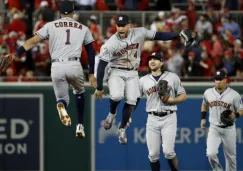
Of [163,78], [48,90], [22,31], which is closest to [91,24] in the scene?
[22,31]

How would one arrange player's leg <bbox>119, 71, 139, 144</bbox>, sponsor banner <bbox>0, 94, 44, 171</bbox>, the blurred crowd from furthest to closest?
the blurred crowd
sponsor banner <bbox>0, 94, 44, 171</bbox>
player's leg <bbox>119, 71, 139, 144</bbox>

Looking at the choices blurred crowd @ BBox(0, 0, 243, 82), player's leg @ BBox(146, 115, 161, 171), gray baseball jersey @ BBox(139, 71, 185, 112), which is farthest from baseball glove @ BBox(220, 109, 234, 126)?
blurred crowd @ BBox(0, 0, 243, 82)

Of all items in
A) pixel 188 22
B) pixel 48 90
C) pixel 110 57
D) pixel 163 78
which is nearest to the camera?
pixel 110 57

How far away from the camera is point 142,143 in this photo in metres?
23.1

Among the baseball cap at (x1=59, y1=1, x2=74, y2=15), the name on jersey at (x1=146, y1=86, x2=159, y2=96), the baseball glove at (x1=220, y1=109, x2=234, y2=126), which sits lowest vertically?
the baseball glove at (x1=220, y1=109, x2=234, y2=126)

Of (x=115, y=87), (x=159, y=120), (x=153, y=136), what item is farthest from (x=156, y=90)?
(x=115, y=87)

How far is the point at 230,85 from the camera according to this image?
23.0 meters

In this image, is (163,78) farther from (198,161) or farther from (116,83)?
(198,161)

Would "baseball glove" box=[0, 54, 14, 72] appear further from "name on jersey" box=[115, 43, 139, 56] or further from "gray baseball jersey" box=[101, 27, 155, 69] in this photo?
"name on jersey" box=[115, 43, 139, 56]

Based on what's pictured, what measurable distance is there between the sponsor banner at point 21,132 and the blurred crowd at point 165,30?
114cm

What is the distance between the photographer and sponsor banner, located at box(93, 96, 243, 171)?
23016mm

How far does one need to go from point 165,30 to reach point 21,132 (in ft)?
16.1

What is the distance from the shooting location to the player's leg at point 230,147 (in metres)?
21.5

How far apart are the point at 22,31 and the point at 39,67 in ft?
4.57
